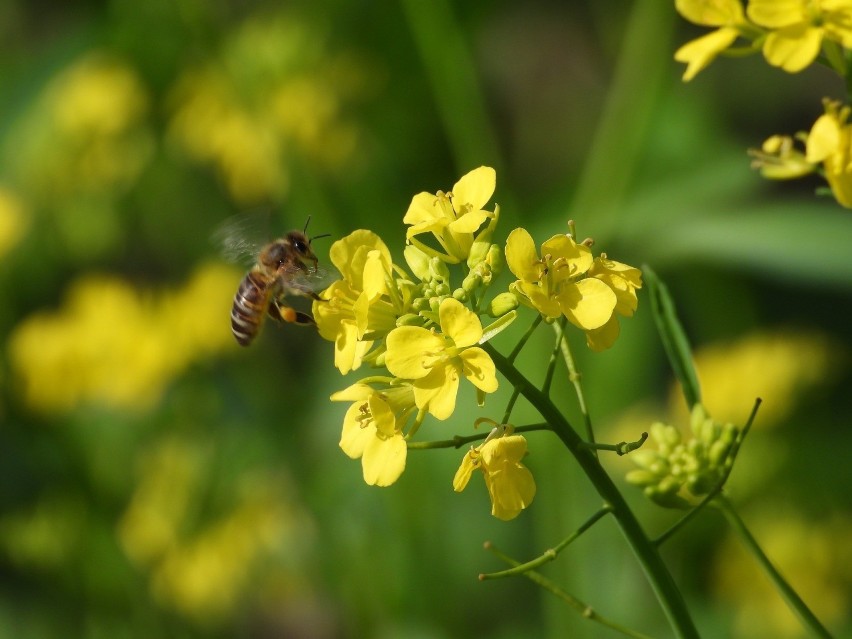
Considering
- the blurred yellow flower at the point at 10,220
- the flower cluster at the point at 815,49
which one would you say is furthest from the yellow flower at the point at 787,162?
the blurred yellow flower at the point at 10,220

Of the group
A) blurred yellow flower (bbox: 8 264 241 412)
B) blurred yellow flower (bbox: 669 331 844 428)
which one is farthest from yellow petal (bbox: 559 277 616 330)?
blurred yellow flower (bbox: 8 264 241 412)

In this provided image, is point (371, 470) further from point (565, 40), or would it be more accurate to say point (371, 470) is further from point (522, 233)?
point (565, 40)

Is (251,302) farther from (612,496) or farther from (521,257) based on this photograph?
(612,496)

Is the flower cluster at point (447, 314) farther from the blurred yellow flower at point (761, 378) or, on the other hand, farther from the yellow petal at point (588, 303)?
the blurred yellow flower at point (761, 378)

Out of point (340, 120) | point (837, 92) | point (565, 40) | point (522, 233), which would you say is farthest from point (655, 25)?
point (565, 40)

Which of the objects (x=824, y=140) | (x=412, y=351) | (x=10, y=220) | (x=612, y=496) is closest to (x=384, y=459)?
(x=412, y=351)
